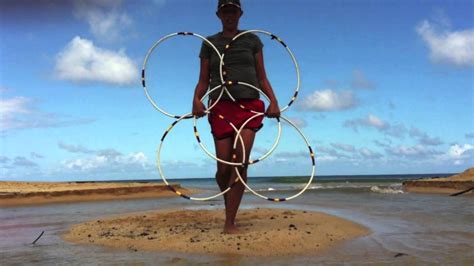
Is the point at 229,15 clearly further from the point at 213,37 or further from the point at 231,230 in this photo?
the point at 231,230

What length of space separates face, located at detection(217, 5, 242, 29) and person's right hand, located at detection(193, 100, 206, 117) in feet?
3.97

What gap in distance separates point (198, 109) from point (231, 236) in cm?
184

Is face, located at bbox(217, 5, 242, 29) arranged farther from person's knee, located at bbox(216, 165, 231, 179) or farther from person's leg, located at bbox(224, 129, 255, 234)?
person's knee, located at bbox(216, 165, 231, 179)

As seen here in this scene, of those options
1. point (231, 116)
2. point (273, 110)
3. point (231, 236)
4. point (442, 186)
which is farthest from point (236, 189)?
point (442, 186)

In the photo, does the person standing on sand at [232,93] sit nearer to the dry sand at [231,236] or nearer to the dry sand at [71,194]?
the dry sand at [231,236]

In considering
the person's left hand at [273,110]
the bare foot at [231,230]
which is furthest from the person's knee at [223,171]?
the person's left hand at [273,110]

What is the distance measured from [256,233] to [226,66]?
7.96 feet

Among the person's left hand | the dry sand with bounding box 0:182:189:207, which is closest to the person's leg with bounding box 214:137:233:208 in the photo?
the person's left hand

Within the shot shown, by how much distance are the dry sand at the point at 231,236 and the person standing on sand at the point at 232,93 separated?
1.87 feet

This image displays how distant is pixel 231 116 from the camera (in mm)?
6059

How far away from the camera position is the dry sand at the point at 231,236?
524 centimetres

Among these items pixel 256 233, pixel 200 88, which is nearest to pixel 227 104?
pixel 200 88

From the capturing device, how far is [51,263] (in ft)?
16.1

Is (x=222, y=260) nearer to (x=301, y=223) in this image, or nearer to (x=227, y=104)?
(x=227, y=104)
